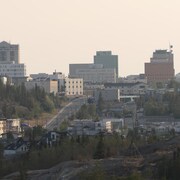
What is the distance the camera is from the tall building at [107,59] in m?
138

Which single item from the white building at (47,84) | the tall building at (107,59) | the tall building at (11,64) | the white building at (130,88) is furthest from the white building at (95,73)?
the white building at (47,84)

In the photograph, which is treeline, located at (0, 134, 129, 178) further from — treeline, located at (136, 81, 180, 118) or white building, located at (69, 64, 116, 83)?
white building, located at (69, 64, 116, 83)

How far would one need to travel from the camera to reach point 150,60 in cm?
12481

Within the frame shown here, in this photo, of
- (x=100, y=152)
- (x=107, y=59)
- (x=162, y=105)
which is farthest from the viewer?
(x=107, y=59)

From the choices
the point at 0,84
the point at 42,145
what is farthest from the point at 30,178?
the point at 0,84

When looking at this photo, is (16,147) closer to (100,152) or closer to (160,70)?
(100,152)

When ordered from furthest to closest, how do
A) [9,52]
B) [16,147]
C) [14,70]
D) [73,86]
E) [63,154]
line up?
[9,52]
[14,70]
[73,86]
[16,147]
[63,154]

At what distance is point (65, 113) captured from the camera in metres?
72.2

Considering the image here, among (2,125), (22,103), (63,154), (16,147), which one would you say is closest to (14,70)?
(22,103)

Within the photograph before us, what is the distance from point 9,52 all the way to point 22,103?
4406 cm

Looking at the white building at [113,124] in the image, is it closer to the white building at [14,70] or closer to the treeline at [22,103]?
the treeline at [22,103]

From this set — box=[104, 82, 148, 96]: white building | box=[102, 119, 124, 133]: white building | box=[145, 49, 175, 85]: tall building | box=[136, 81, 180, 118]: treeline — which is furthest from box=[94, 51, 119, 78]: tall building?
box=[102, 119, 124, 133]: white building

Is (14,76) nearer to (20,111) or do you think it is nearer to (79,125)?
(20,111)

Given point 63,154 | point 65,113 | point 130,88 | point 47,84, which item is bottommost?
point 63,154
